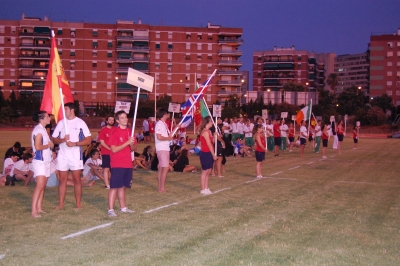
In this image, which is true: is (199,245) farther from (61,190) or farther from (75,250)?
(61,190)

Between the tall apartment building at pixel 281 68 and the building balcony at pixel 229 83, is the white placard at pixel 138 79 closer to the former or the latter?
A: the building balcony at pixel 229 83

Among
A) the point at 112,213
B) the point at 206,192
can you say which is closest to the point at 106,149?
the point at 206,192

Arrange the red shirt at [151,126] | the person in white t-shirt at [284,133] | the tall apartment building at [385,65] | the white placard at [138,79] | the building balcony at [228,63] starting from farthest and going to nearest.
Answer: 1. the tall apartment building at [385,65]
2. the building balcony at [228,63]
3. the red shirt at [151,126]
4. the person in white t-shirt at [284,133]
5. the white placard at [138,79]

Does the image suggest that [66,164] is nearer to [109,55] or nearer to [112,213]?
[112,213]

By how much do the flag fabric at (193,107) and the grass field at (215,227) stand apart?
321cm

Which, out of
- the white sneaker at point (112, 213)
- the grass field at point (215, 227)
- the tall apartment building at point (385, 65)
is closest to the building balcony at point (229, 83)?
the tall apartment building at point (385, 65)

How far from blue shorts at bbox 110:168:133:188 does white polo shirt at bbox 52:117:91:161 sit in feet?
3.29

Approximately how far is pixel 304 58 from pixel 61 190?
132937mm

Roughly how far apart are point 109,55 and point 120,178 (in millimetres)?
98846

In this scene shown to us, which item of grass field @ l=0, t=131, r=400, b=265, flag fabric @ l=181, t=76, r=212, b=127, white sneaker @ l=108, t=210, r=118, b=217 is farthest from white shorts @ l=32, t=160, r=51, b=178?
flag fabric @ l=181, t=76, r=212, b=127

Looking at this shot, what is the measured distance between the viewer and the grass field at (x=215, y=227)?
6.94 m

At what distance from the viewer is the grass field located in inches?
273

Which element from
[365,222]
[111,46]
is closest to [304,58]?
[111,46]

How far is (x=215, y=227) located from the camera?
875 centimetres
